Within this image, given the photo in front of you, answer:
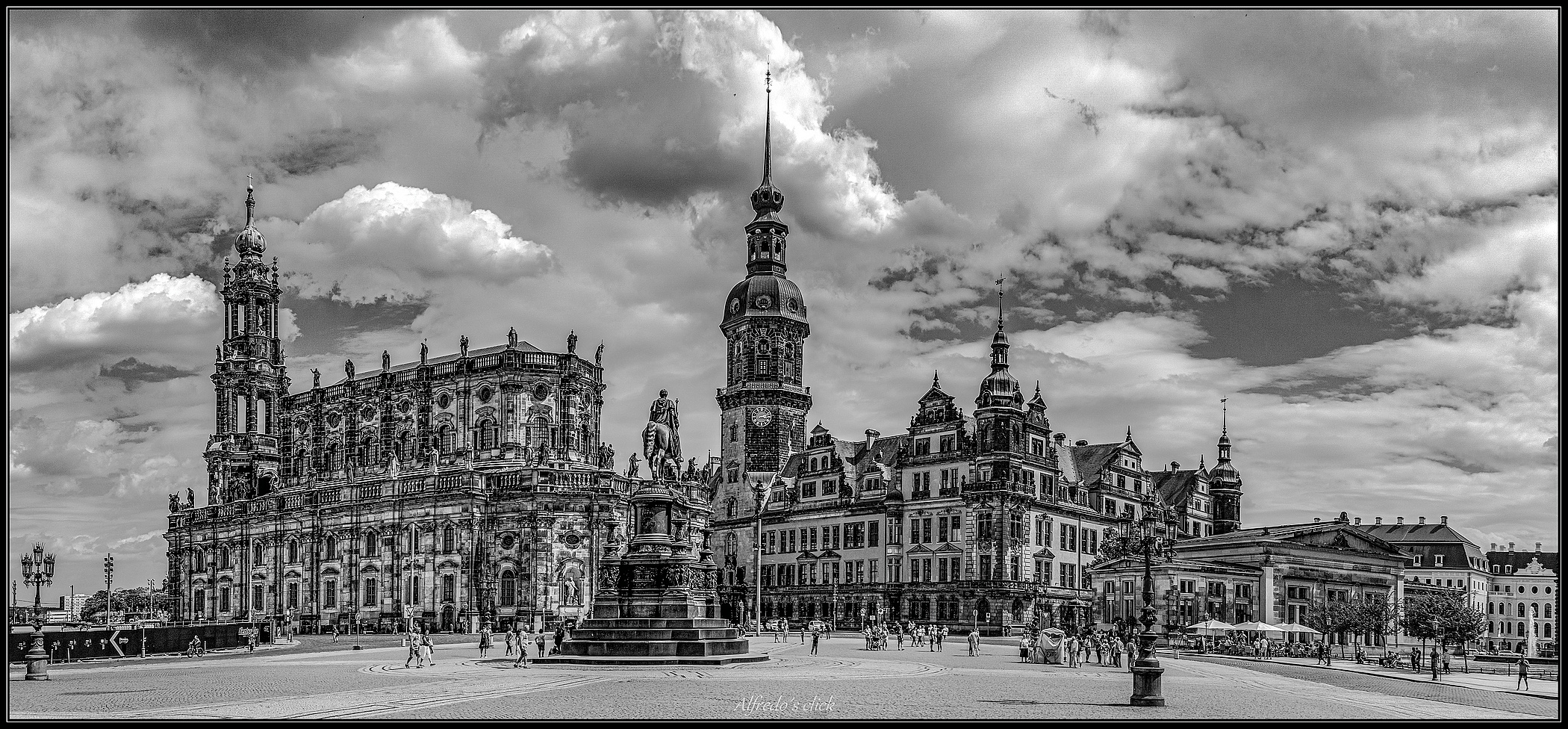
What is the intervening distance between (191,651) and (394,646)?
1381 centimetres

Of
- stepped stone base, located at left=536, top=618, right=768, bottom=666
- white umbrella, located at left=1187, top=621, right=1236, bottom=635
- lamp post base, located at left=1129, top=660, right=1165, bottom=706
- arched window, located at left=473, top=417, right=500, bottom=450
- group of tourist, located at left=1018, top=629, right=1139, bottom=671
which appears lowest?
white umbrella, located at left=1187, top=621, right=1236, bottom=635

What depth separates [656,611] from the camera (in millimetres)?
53219

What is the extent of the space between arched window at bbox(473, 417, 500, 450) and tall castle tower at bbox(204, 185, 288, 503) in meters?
29.0

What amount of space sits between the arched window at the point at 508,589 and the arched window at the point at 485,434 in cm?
1322

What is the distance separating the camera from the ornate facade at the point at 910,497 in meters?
97.8

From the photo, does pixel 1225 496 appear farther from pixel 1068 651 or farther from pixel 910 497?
pixel 1068 651

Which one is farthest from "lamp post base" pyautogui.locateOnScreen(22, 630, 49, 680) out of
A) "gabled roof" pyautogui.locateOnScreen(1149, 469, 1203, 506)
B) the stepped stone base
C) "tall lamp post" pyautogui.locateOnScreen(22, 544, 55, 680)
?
"gabled roof" pyautogui.locateOnScreen(1149, 469, 1203, 506)

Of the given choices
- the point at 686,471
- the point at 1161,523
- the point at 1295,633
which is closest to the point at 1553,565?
the point at 1161,523

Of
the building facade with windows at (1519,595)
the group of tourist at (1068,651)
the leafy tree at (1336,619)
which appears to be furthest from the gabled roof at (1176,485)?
the group of tourist at (1068,651)

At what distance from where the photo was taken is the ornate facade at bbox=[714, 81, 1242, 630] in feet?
321

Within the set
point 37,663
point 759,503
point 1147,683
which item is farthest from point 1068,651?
point 759,503

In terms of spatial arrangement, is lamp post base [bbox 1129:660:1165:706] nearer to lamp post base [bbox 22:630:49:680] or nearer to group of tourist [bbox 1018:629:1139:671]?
group of tourist [bbox 1018:629:1139:671]

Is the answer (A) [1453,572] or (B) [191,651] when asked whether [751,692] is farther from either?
(A) [1453,572]

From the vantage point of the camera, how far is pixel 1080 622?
3939 inches
